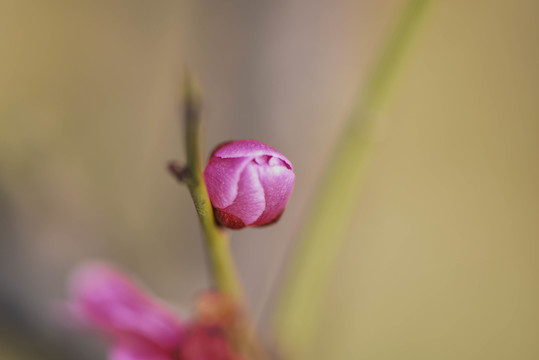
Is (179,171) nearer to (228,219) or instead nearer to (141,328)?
(228,219)

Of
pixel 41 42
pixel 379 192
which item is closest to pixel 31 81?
pixel 41 42

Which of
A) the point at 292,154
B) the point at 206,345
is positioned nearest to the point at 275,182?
the point at 206,345

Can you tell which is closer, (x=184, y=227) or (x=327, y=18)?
(x=184, y=227)

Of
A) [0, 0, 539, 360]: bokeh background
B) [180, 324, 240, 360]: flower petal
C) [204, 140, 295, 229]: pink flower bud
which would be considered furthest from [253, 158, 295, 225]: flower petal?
[0, 0, 539, 360]: bokeh background

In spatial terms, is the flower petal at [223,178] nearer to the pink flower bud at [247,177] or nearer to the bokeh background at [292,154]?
the pink flower bud at [247,177]

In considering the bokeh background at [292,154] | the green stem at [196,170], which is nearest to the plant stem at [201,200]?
the green stem at [196,170]

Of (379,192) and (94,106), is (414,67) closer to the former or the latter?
(379,192)

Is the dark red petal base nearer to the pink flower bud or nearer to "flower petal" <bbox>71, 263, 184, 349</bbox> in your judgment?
the pink flower bud
